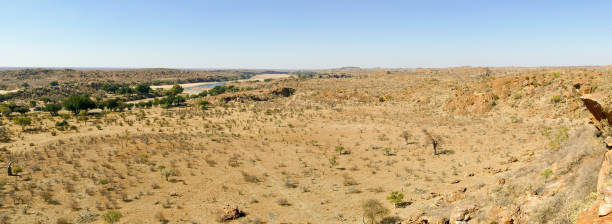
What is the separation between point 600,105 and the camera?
8250mm

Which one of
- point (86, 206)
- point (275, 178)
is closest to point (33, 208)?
point (86, 206)

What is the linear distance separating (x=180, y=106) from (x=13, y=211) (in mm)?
42368

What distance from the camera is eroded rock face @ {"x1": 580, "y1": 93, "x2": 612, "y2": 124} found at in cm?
808

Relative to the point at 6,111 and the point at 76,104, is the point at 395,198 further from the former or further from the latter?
the point at 6,111

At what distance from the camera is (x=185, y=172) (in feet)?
63.4

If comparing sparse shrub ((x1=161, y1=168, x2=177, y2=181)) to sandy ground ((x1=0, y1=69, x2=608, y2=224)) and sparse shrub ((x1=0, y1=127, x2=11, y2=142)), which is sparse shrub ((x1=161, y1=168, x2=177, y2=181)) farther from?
sparse shrub ((x1=0, y1=127, x2=11, y2=142))

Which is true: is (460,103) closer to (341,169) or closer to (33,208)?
(341,169)

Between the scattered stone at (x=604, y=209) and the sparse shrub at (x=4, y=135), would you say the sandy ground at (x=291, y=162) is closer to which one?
the sparse shrub at (x=4, y=135)

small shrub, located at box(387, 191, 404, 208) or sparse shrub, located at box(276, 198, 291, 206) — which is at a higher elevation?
small shrub, located at box(387, 191, 404, 208)

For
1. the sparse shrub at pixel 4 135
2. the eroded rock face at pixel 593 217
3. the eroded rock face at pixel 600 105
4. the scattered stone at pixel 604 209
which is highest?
the eroded rock face at pixel 600 105

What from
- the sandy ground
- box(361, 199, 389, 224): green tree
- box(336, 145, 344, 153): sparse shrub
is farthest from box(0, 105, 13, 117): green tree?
box(361, 199, 389, 224): green tree

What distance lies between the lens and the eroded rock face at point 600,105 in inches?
318

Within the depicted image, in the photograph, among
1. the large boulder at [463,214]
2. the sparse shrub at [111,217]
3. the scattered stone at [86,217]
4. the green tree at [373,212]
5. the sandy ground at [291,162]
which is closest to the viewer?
the large boulder at [463,214]

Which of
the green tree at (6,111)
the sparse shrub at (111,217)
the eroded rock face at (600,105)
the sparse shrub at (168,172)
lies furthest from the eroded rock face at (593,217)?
the green tree at (6,111)
